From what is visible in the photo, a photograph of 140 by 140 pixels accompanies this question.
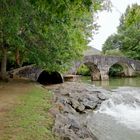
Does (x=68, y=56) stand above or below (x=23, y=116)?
above

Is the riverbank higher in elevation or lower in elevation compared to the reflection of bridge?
lower

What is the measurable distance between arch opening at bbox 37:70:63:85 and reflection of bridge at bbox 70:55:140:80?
8.23 meters

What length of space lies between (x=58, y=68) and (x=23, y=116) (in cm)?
1055

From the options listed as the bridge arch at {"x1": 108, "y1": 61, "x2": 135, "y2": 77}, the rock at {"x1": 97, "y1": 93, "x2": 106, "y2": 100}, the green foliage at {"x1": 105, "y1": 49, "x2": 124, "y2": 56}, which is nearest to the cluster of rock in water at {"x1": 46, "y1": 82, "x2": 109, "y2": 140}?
the rock at {"x1": 97, "y1": 93, "x2": 106, "y2": 100}

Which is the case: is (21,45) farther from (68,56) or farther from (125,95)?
(125,95)

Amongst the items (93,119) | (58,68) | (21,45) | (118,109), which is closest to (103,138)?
(93,119)

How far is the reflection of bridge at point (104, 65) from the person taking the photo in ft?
128

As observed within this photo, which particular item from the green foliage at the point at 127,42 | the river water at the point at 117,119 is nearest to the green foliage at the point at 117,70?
the green foliage at the point at 127,42

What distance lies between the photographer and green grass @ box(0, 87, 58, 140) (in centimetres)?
816

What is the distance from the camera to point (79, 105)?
16.5 metres

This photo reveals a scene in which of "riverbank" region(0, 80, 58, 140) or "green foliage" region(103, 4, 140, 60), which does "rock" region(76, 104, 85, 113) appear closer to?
"riverbank" region(0, 80, 58, 140)

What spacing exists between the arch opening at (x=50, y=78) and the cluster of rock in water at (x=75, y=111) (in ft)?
19.5

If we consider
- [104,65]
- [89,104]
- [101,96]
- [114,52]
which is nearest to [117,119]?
[89,104]

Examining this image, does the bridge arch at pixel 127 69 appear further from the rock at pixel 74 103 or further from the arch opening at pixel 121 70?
the rock at pixel 74 103
